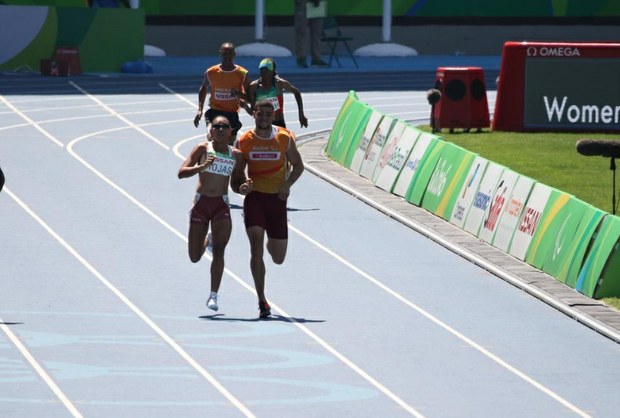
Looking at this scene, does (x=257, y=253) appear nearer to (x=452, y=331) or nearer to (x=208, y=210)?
(x=208, y=210)

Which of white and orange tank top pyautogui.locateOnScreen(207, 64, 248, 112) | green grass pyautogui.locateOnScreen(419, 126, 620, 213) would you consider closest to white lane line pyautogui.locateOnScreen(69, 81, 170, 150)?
green grass pyautogui.locateOnScreen(419, 126, 620, 213)

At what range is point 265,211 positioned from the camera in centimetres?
1544

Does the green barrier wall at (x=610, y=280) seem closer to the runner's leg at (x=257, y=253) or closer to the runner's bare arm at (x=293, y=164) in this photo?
the runner's bare arm at (x=293, y=164)

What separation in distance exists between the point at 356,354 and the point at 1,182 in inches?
146

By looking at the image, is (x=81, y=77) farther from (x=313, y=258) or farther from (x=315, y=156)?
(x=313, y=258)

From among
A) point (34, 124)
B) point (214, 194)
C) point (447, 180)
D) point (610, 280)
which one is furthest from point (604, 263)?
point (34, 124)

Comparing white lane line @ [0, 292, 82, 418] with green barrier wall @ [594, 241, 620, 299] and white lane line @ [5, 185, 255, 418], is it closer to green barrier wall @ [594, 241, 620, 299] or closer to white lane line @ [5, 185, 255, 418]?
white lane line @ [5, 185, 255, 418]

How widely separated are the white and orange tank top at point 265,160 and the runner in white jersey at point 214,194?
0.38ft

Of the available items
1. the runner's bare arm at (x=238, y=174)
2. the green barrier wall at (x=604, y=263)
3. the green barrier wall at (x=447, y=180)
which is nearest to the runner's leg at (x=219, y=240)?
the runner's bare arm at (x=238, y=174)

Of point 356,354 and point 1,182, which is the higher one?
point 1,182

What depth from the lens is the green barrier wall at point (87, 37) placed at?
4484 cm

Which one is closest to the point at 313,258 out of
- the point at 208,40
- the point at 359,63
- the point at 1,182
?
the point at 1,182

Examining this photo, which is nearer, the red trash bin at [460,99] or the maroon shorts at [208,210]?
the maroon shorts at [208,210]

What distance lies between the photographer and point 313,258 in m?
19.0
